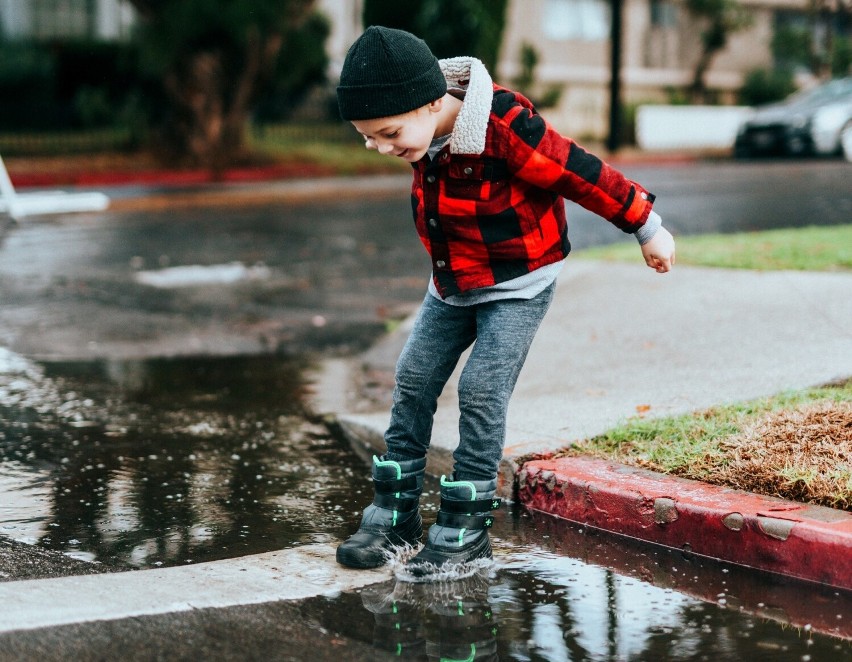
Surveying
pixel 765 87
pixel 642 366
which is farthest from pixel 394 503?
pixel 765 87

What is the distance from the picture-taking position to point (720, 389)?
15.5ft

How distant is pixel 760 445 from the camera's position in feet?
12.5

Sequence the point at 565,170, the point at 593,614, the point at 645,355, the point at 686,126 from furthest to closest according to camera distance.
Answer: the point at 686,126
the point at 645,355
the point at 565,170
the point at 593,614

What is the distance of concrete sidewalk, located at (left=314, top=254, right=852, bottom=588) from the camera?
3.92m

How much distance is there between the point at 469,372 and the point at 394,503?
1.47ft

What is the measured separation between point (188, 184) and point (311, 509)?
15.5 m

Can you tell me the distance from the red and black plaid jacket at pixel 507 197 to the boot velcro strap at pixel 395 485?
1.82 ft

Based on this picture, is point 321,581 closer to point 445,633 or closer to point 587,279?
point 445,633

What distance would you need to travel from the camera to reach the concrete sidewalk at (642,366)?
3.92 m

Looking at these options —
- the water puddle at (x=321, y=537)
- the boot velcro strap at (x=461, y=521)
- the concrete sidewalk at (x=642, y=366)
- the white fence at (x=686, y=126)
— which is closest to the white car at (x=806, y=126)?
the white fence at (x=686, y=126)

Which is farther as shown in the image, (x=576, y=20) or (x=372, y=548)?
(x=576, y=20)

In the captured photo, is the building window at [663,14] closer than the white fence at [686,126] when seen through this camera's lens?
No

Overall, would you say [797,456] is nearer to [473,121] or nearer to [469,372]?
[469,372]

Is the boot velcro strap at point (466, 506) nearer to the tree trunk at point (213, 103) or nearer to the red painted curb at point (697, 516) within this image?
the red painted curb at point (697, 516)
